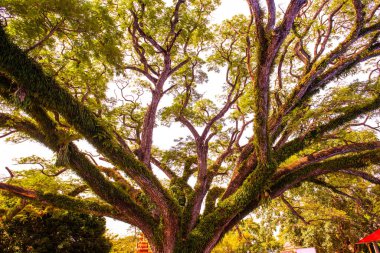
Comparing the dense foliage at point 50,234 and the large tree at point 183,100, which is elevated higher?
the large tree at point 183,100

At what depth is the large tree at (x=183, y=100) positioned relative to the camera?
16.1 feet

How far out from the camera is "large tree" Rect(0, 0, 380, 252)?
4.91 metres

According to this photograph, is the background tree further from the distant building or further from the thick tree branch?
the distant building

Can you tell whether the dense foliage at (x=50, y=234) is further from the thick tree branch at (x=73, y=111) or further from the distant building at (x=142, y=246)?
the thick tree branch at (x=73, y=111)

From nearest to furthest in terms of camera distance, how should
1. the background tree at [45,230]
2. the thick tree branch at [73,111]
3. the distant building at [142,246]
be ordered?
the thick tree branch at [73,111] → the background tree at [45,230] → the distant building at [142,246]

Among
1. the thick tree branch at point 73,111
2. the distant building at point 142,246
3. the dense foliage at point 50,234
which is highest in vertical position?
the thick tree branch at point 73,111

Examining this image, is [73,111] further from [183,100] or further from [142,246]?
[142,246]

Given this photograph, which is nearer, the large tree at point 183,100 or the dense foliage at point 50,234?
the large tree at point 183,100

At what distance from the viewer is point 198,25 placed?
29.3ft

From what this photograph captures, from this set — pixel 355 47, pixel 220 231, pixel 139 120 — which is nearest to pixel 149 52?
pixel 139 120

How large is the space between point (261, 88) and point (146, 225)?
5.14 metres

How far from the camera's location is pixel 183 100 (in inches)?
392

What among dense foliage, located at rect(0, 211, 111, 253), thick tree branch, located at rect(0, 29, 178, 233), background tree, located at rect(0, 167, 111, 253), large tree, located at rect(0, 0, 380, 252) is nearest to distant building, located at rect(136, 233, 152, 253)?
dense foliage, located at rect(0, 211, 111, 253)

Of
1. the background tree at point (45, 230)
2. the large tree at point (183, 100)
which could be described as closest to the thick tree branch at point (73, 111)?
the large tree at point (183, 100)
